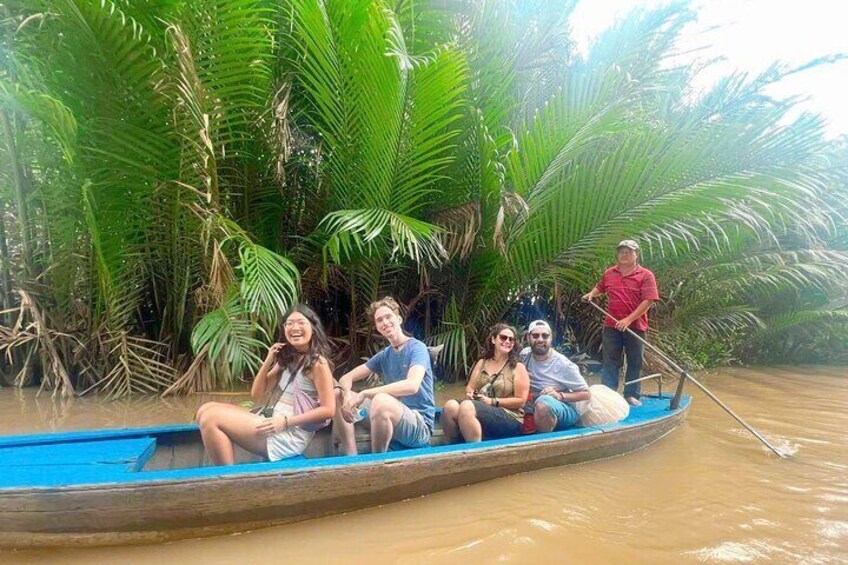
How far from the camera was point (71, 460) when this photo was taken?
251 cm

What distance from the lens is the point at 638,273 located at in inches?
165

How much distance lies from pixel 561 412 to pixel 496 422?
1.33 ft

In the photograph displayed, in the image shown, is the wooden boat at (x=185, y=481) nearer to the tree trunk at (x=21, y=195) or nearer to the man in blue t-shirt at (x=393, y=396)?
the man in blue t-shirt at (x=393, y=396)

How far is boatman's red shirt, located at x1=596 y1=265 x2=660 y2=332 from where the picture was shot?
4.15 m

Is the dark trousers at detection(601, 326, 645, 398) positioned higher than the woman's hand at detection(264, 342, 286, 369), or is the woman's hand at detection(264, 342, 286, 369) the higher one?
the woman's hand at detection(264, 342, 286, 369)

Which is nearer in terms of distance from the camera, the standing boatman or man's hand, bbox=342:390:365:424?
man's hand, bbox=342:390:365:424

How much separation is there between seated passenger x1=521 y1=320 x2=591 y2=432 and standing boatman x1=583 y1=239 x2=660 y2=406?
988mm

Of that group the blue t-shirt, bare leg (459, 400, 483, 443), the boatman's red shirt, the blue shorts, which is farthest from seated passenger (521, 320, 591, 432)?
the boatman's red shirt

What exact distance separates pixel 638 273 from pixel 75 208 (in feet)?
14.4

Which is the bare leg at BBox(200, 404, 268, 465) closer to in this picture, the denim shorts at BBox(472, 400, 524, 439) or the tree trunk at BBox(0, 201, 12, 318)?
the denim shorts at BBox(472, 400, 524, 439)

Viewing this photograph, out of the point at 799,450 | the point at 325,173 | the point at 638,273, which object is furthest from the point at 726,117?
the point at 325,173

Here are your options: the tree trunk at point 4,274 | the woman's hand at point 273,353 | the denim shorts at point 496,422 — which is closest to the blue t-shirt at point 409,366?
the denim shorts at point 496,422

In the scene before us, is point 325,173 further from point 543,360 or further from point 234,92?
point 543,360

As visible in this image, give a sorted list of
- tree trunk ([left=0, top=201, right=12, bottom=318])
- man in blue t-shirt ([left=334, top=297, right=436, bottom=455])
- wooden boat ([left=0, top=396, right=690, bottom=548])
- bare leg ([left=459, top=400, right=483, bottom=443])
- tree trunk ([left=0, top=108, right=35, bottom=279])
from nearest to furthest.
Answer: wooden boat ([left=0, top=396, right=690, bottom=548])
man in blue t-shirt ([left=334, top=297, right=436, bottom=455])
bare leg ([left=459, top=400, right=483, bottom=443])
tree trunk ([left=0, top=108, right=35, bottom=279])
tree trunk ([left=0, top=201, right=12, bottom=318])
